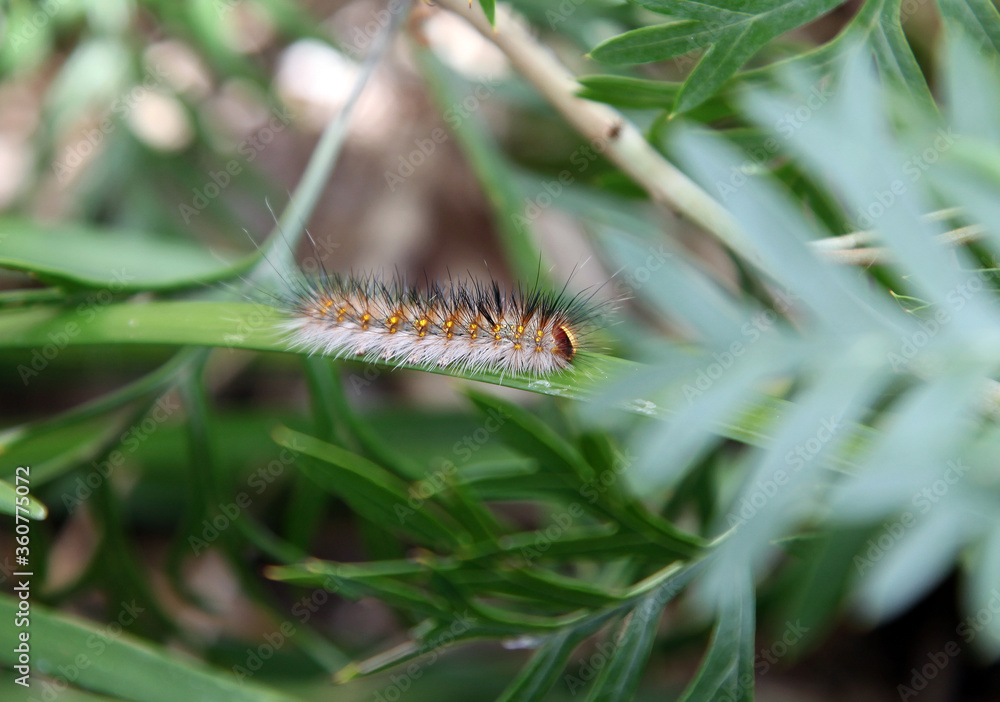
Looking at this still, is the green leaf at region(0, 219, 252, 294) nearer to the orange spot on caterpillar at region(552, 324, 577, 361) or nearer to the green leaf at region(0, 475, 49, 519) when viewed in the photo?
the green leaf at region(0, 475, 49, 519)

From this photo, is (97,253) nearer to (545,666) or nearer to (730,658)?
(545,666)

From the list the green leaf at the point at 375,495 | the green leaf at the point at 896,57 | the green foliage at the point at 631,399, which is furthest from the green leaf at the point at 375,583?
the green leaf at the point at 896,57

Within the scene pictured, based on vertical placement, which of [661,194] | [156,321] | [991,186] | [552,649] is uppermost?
[661,194]

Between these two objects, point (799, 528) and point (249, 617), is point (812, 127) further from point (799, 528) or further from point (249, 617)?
point (249, 617)

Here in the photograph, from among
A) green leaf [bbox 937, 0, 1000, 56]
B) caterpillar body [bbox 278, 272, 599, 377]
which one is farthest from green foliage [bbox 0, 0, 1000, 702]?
caterpillar body [bbox 278, 272, 599, 377]

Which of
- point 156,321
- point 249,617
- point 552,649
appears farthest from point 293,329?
point 249,617

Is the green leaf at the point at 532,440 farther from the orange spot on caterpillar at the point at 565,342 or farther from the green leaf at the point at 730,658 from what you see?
the green leaf at the point at 730,658
